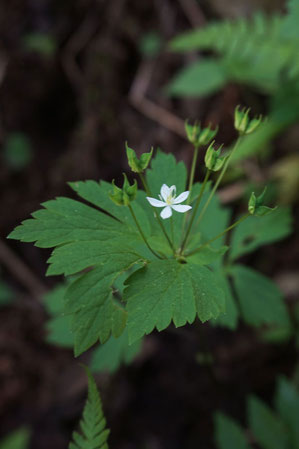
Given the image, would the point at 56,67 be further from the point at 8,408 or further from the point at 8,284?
the point at 8,408

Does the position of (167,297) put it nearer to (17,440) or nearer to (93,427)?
(93,427)

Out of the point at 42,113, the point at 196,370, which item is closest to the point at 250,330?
the point at 196,370

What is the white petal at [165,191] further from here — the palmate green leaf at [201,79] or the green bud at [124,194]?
the palmate green leaf at [201,79]

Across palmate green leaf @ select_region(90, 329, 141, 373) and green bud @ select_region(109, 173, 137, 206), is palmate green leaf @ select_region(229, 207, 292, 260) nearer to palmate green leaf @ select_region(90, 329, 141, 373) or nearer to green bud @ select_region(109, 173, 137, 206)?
palmate green leaf @ select_region(90, 329, 141, 373)

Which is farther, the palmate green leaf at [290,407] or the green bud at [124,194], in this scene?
the palmate green leaf at [290,407]

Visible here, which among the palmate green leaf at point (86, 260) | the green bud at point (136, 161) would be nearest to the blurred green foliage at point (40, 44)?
the palmate green leaf at point (86, 260)

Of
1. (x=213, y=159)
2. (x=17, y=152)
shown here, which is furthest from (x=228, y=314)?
(x=17, y=152)
